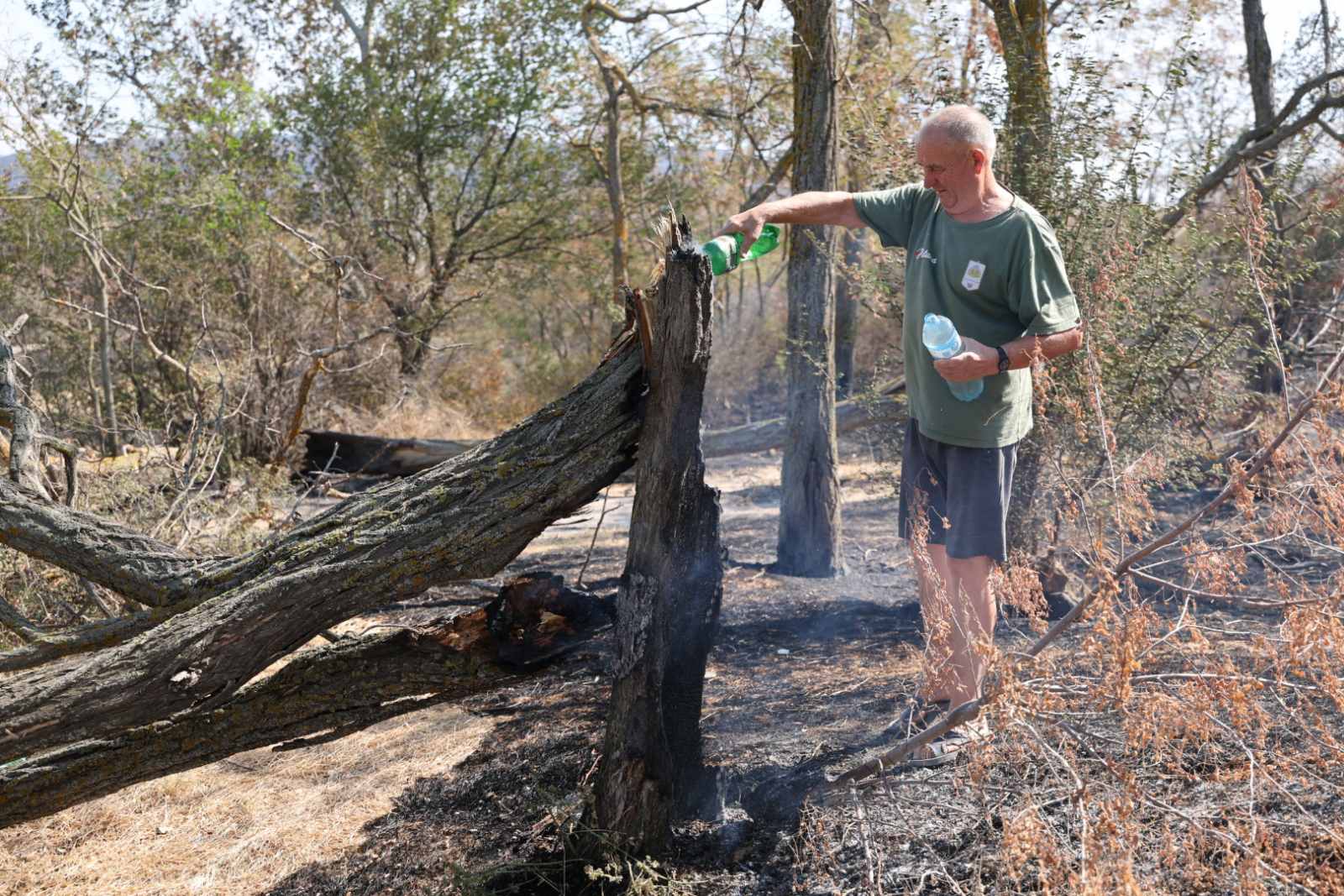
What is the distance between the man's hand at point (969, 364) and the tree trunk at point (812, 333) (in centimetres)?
288

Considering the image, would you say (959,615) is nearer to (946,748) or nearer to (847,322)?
(946,748)

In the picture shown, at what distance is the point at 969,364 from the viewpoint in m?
2.66

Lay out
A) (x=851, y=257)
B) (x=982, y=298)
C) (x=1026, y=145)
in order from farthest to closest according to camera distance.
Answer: (x=851, y=257), (x=1026, y=145), (x=982, y=298)

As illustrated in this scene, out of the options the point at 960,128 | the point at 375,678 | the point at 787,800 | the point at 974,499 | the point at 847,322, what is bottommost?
the point at 787,800

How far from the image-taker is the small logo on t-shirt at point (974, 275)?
283cm

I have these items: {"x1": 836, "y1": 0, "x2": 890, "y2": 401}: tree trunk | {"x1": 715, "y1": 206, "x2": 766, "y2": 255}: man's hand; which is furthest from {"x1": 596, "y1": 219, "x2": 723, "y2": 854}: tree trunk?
{"x1": 836, "y1": 0, "x2": 890, "y2": 401}: tree trunk

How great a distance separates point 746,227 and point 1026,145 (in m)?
2.63

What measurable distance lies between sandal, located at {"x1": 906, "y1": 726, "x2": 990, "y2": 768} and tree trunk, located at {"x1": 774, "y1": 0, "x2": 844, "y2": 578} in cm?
296

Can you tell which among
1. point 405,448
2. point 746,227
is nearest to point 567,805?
point 746,227

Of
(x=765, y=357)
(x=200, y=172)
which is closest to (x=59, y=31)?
(x=200, y=172)

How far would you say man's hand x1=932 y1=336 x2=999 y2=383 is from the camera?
8.72 ft

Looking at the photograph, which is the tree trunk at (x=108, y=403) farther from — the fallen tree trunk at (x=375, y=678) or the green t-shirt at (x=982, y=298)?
the green t-shirt at (x=982, y=298)

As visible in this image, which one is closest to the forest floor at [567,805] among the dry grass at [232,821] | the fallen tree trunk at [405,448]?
the dry grass at [232,821]

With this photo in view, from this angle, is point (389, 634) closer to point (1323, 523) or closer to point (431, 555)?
point (431, 555)
